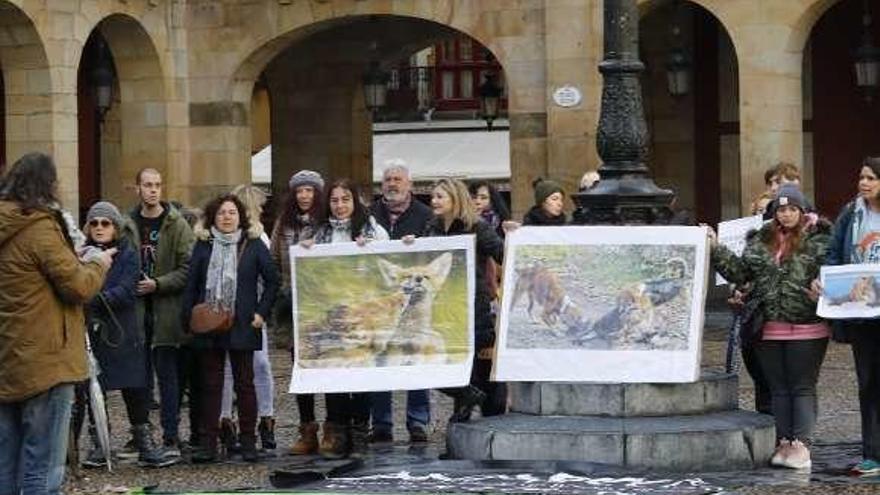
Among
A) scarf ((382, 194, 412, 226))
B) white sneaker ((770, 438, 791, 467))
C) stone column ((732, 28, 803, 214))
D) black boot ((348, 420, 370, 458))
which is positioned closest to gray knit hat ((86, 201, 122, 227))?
scarf ((382, 194, 412, 226))

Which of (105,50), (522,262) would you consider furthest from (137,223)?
(105,50)

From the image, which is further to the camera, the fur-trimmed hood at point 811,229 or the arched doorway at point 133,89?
the arched doorway at point 133,89

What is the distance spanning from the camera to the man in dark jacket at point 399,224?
14.0 metres

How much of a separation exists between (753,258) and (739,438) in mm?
972

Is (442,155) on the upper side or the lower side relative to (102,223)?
upper

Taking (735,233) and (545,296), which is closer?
(545,296)

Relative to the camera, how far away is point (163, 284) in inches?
533

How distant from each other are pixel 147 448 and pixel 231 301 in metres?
0.96

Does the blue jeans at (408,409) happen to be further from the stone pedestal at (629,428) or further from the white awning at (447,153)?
the white awning at (447,153)

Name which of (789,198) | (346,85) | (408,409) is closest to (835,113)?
(346,85)

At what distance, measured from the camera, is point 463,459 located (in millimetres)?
12812

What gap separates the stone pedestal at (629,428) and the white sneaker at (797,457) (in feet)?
0.49

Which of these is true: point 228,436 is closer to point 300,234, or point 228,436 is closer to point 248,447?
point 248,447

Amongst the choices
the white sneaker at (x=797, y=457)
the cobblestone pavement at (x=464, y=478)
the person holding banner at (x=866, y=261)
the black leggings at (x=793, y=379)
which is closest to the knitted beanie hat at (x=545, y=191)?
the cobblestone pavement at (x=464, y=478)
